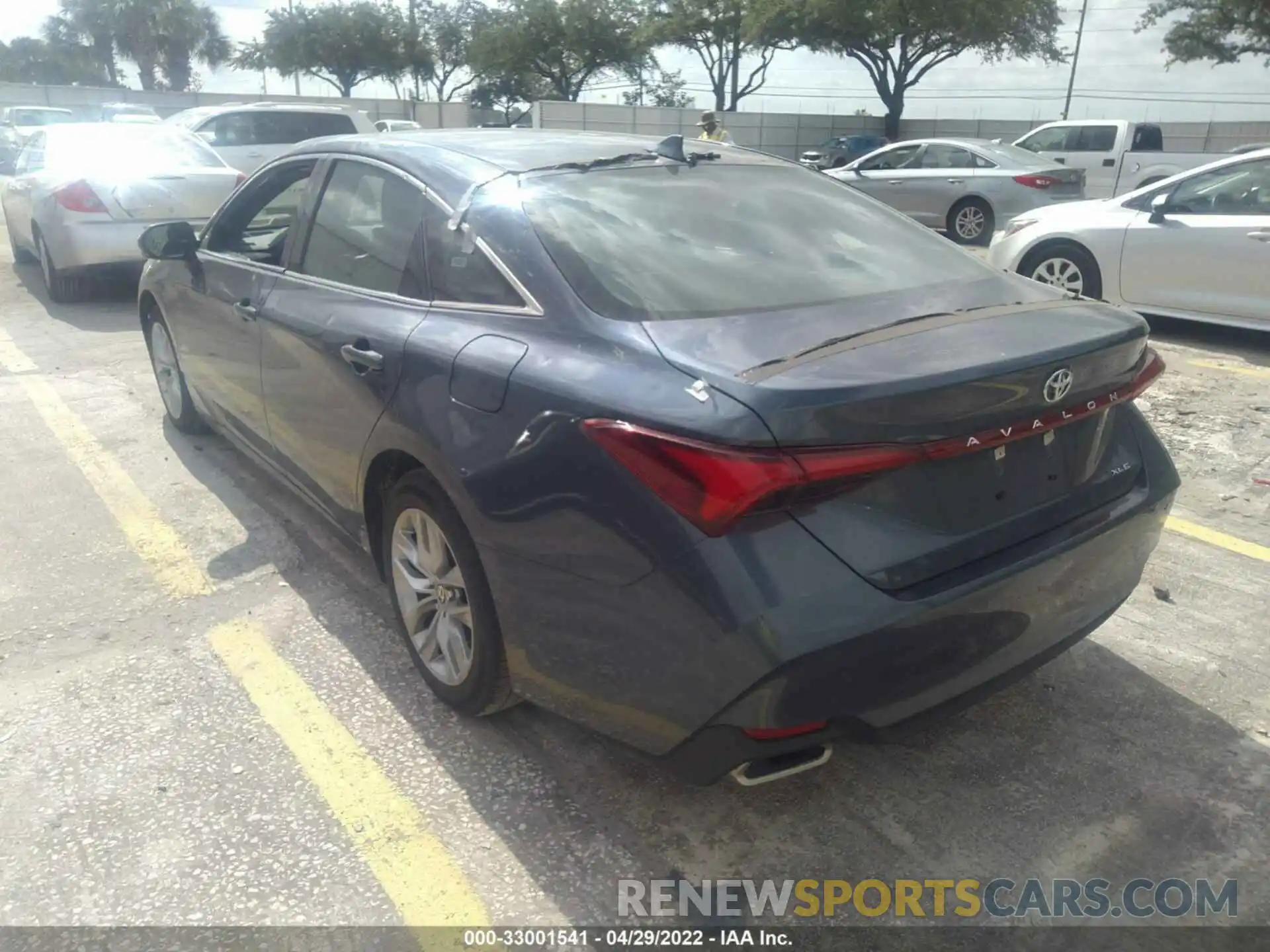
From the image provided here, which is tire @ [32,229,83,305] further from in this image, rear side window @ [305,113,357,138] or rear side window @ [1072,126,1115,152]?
rear side window @ [1072,126,1115,152]

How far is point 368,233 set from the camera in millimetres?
3279

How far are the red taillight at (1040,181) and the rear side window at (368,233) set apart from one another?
38.2 feet

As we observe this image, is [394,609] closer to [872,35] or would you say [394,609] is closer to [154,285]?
[154,285]

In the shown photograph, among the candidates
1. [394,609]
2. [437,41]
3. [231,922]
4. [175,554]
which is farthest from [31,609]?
[437,41]

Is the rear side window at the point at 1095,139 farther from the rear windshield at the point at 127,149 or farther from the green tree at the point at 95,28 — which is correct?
the green tree at the point at 95,28

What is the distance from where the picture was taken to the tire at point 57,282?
884 centimetres

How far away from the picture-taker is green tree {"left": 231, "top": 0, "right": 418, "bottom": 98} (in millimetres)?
45281

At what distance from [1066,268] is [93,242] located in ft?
26.3

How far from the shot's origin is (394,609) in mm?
3195

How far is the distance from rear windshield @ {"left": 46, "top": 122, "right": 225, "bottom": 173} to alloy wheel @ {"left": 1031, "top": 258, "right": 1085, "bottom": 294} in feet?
23.9

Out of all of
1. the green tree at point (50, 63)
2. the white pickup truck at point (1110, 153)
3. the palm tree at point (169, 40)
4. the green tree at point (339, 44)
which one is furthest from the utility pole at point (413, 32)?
the white pickup truck at point (1110, 153)

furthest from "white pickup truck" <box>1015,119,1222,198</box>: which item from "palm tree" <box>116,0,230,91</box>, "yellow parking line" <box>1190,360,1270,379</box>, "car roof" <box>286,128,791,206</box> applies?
"palm tree" <box>116,0,230,91</box>

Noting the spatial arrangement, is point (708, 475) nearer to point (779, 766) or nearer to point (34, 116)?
point (779, 766)

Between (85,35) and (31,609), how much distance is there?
6255 cm
